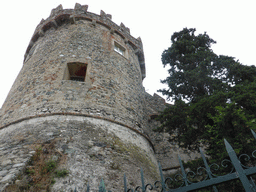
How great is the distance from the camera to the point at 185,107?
5516mm

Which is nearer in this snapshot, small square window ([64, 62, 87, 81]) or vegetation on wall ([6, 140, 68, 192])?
vegetation on wall ([6, 140, 68, 192])

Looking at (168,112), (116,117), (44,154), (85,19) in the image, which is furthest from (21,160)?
(85,19)

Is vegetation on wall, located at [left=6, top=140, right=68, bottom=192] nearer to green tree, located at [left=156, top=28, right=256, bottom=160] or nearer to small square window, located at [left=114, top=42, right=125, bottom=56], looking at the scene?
green tree, located at [left=156, top=28, right=256, bottom=160]

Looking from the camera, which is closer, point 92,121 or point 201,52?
point 92,121

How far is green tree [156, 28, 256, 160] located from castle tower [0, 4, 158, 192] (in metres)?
1.41

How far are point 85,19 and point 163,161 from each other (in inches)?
277

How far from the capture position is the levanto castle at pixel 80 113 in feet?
13.5

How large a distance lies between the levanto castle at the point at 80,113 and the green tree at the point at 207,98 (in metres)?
1.35

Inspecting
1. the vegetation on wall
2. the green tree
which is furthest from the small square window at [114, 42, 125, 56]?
the vegetation on wall

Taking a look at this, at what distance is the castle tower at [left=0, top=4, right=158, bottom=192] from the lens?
4.16 meters

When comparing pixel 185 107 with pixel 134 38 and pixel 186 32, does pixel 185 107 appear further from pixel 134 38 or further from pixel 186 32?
pixel 134 38

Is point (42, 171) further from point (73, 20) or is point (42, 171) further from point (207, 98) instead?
point (73, 20)

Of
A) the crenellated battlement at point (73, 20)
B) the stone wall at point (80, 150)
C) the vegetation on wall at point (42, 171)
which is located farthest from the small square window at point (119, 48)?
the vegetation on wall at point (42, 171)

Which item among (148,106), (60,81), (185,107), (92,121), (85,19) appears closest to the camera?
(92,121)
